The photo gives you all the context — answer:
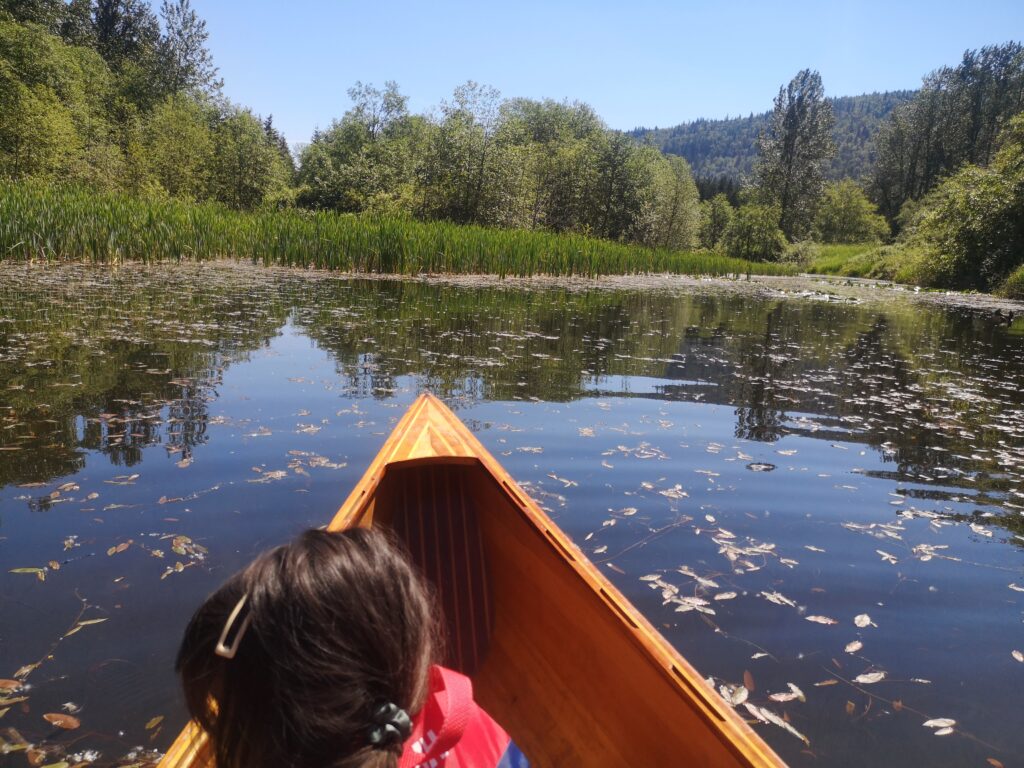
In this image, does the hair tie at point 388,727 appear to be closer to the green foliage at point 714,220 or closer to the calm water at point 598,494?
the calm water at point 598,494

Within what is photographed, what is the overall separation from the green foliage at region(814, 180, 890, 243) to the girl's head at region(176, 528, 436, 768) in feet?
213

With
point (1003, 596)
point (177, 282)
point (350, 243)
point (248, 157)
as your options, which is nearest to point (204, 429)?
point (1003, 596)

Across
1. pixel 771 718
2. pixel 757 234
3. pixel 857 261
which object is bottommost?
pixel 771 718

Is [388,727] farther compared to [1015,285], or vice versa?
[1015,285]

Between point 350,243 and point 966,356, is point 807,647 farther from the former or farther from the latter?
point 350,243

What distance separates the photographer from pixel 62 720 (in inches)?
77.4

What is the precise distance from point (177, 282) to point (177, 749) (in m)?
12.9

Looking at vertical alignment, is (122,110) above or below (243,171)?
above

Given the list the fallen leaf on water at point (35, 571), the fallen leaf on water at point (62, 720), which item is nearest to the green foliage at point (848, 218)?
the fallen leaf on water at point (35, 571)

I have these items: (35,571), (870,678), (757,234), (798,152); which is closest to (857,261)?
(757,234)

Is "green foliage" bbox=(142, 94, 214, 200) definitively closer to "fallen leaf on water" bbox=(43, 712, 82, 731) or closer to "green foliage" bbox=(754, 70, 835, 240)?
"fallen leaf on water" bbox=(43, 712, 82, 731)

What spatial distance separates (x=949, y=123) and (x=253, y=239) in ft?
212

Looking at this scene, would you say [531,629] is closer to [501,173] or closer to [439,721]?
[439,721]

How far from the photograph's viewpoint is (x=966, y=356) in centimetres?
1015
